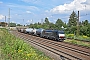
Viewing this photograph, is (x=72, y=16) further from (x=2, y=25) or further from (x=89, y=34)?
(x=89, y=34)

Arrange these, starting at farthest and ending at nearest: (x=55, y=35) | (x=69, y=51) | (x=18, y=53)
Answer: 1. (x=55, y=35)
2. (x=69, y=51)
3. (x=18, y=53)

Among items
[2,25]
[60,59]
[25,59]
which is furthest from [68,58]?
[2,25]

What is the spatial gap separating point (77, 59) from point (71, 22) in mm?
96864

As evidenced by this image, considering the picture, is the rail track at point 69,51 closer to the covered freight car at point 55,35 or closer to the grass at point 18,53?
the grass at point 18,53

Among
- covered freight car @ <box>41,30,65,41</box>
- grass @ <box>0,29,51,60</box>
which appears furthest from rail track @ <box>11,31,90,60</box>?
covered freight car @ <box>41,30,65,41</box>

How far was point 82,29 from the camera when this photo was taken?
55875mm

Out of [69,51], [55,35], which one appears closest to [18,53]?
[69,51]

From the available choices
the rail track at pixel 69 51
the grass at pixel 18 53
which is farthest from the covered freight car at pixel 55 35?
the grass at pixel 18 53

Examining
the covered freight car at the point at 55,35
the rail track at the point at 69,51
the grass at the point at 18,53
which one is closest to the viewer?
the grass at the point at 18,53

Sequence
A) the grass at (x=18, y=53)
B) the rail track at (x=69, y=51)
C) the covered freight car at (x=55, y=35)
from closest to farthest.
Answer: the grass at (x=18, y=53), the rail track at (x=69, y=51), the covered freight car at (x=55, y=35)

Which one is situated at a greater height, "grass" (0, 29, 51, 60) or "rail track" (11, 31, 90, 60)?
"grass" (0, 29, 51, 60)

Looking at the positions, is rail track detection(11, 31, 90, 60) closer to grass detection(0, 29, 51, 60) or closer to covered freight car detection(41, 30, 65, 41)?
grass detection(0, 29, 51, 60)

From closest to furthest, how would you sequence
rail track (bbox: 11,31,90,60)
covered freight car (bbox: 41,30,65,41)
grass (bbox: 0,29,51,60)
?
1. grass (bbox: 0,29,51,60)
2. rail track (bbox: 11,31,90,60)
3. covered freight car (bbox: 41,30,65,41)

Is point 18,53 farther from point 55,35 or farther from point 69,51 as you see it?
point 55,35
